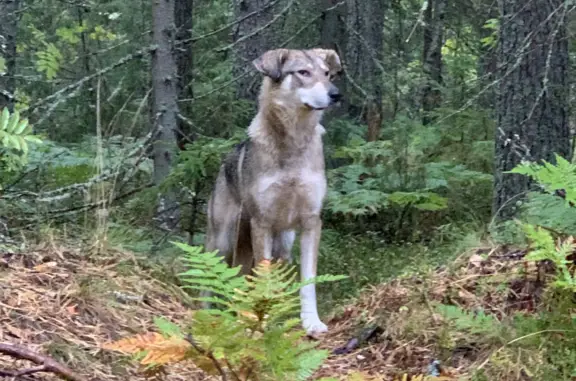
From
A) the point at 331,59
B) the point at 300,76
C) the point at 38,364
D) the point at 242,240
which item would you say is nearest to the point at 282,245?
the point at 242,240

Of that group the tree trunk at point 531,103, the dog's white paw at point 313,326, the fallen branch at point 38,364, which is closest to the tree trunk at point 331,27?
the tree trunk at point 531,103

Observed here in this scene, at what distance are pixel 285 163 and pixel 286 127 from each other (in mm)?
300

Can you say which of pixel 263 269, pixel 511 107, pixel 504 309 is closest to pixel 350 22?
pixel 511 107

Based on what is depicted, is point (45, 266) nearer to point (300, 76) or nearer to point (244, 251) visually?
point (244, 251)

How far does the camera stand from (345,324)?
16.0ft

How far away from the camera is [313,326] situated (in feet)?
16.7

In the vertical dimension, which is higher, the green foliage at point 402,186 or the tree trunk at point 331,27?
the tree trunk at point 331,27

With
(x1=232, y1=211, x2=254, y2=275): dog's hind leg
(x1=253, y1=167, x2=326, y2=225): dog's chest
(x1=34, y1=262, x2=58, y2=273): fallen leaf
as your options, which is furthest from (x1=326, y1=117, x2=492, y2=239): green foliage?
(x1=34, y1=262, x2=58, y2=273): fallen leaf

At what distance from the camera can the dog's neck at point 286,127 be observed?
19.9 ft

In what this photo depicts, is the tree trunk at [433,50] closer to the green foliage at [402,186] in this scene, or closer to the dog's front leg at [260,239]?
the green foliage at [402,186]

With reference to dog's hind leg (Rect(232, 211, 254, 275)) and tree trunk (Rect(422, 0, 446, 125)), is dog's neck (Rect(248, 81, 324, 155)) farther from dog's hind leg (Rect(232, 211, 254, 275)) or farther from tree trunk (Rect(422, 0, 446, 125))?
tree trunk (Rect(422, 0, 446, 125))

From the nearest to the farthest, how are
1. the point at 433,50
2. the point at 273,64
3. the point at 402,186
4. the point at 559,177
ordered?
1. the point at 559,177
2. the point at 273,64
3. the point at 402,186
4. the point at 433,50

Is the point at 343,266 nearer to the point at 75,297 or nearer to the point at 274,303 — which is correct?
the point at 75,297

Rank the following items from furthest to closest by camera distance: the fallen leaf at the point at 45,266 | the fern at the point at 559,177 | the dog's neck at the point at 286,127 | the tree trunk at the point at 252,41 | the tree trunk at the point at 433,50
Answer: the tree trunk at the point at 433,50 → the tree trunk at the point at 252,41 → the dog's neck at the point at 286,127 → the fallen leaf at the point at 45,266 → the fern at the point at 559,177
